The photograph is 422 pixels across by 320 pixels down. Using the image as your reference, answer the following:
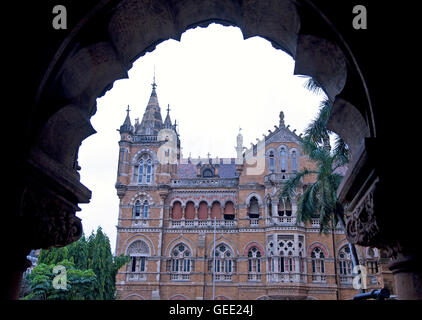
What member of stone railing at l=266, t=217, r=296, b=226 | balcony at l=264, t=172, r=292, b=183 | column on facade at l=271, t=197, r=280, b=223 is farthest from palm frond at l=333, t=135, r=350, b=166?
balcony at l=264, t=172, r=292, b=183

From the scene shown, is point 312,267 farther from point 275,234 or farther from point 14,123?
point 14,123

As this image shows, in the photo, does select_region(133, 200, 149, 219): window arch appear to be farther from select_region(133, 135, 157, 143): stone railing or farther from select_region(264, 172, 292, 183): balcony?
select_region(264, 172, 292, 183): balcony

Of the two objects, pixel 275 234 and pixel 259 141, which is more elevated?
pixel 259 141

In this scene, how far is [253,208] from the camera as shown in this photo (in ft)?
119

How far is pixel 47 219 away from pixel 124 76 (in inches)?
77.5

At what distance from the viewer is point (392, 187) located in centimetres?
310

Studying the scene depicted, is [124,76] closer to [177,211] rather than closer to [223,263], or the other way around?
[223,263]

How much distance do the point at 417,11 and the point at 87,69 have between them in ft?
10.8

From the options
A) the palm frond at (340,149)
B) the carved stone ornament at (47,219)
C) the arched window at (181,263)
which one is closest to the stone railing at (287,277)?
the arched window at (181,263)

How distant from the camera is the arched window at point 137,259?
34656mm

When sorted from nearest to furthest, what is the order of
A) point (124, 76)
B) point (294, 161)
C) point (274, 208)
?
point (124, 76) → point (274, 208) → point (294, 161)

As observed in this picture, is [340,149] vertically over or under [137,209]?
Result: under

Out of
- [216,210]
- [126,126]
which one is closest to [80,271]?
[216,210]
